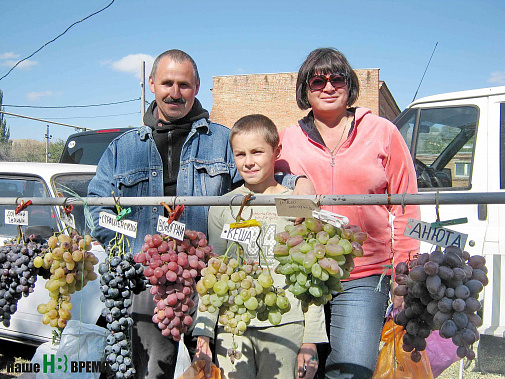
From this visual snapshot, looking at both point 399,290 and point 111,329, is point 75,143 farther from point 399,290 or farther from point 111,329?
point 399,290

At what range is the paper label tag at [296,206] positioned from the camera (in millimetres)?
1354

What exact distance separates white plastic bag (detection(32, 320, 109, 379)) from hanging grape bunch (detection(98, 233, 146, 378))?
68 cm

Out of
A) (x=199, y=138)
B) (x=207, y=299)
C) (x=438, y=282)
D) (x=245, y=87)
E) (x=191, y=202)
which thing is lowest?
(x=207, y=299)

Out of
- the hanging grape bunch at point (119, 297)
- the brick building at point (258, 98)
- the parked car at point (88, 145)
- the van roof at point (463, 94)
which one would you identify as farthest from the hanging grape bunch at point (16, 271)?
the brick building at point (258, 98)

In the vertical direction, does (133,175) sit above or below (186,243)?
above

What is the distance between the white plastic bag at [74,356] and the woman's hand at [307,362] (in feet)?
3.98

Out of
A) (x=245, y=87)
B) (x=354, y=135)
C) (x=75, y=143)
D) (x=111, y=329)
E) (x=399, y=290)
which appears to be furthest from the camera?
(x=245, y=87)

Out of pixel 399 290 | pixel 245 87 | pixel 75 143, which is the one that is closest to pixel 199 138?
pixel 399 290

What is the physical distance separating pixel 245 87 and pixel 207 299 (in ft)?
73.3

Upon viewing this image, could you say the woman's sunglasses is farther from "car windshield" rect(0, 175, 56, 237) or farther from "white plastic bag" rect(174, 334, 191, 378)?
"car windshield" rect(0, 175, 56, 237)

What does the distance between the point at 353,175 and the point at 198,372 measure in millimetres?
1140

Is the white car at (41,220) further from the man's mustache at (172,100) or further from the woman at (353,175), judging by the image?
the woman at (353,175)

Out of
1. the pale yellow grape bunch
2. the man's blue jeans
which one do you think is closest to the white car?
the man's blue jeans

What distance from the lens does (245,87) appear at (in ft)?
75.5
